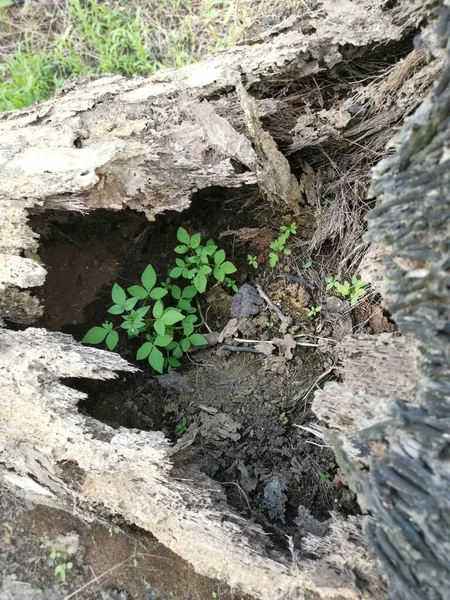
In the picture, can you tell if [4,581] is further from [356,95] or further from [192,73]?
[356,95]

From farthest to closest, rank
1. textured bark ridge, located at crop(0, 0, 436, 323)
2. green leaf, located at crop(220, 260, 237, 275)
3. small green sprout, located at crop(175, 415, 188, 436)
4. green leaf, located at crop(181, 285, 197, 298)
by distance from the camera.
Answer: green leaf, located at crop(181, 285, 197, 298), green leaf, located at crop(220, 260, 237, 275), small green sprout, located at crop(175, 415, 188, 436), textured bark ridge, located at crop(0, 0, 436, 323)

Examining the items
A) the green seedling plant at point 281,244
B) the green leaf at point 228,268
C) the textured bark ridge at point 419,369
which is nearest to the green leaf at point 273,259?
the green seedling plant at point 281,244

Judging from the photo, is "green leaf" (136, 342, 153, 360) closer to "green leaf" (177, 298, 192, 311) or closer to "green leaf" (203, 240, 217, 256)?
"green leaf" (177, 298, 192, 311)

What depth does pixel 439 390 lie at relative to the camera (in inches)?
48.0

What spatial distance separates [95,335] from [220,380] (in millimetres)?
580

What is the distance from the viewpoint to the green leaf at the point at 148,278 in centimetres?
229

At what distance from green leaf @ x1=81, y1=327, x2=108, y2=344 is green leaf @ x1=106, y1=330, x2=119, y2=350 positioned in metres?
0.03

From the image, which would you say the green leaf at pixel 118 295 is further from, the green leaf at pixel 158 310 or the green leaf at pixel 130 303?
the green leaf at pixel 158 310

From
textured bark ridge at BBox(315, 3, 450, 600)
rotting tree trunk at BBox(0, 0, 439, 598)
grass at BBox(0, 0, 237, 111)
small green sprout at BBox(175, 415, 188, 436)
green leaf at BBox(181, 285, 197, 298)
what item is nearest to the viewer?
textured bark ridge at BBox(315, 3, 450, 600)

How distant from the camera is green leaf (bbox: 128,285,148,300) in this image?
2.29 meters

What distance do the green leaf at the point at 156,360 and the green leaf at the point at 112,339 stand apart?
159 mm

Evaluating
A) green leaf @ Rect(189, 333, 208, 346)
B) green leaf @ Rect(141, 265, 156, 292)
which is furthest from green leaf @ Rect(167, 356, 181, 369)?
green leaf @ Rect(141, 265, 156, 292)

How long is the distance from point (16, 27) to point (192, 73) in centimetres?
200

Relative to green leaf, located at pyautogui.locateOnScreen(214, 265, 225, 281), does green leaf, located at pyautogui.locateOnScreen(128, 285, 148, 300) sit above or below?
below
